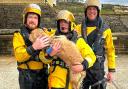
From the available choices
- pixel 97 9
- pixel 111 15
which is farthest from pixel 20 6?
pixel 97 9

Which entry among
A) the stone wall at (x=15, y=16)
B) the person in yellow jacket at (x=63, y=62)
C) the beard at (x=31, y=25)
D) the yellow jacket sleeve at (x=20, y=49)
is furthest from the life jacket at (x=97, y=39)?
the stone wall at (x=15, y=16)

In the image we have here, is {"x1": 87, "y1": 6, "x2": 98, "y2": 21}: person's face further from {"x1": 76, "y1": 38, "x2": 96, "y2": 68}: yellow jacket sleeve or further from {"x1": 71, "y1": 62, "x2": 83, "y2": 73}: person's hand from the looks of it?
{"x1": 71, "y1": 62, "x2": 83, "y2": 73}: person's hand

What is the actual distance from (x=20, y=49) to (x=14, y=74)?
5329mm

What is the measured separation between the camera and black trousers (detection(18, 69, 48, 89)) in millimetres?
4754

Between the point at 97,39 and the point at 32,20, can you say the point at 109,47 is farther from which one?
the point at 32,20

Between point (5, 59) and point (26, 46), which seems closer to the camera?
point (26, 46)

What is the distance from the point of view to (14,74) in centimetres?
980

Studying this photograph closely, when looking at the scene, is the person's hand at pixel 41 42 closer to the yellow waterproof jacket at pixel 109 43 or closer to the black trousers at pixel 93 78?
the yellow waterproof jacket at pixel 109 43

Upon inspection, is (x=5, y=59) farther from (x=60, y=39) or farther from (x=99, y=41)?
(x=60, y=39)

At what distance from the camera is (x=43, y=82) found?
15.9 ft

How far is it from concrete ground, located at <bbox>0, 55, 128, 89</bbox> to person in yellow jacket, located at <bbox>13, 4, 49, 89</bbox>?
3.70 metres

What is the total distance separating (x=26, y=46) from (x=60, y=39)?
51 cm

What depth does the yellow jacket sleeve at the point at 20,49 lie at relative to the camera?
450cm

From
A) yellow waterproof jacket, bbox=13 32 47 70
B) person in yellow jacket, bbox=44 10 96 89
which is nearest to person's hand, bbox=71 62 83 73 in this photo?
person in yellow jacket, bbox=44 10 96 89
